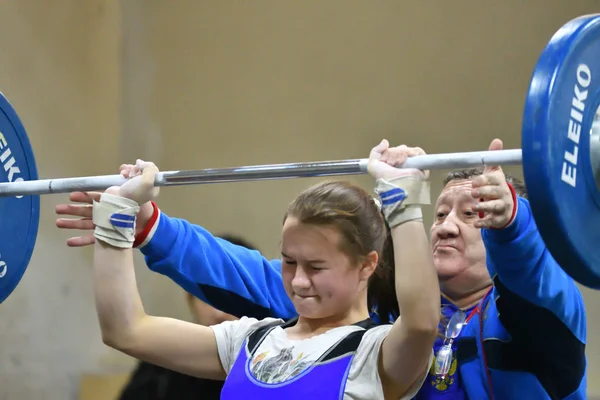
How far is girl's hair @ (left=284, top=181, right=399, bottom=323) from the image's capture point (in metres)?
1.30

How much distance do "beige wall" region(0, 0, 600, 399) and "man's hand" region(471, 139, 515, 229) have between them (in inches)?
66.1

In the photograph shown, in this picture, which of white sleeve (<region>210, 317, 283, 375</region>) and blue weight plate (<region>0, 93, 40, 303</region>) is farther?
blue weight plate (<region>0, 93, 40, 303</region>)

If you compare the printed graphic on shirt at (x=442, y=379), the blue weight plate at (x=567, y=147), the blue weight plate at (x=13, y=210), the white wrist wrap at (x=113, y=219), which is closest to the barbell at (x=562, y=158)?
the blue weight plate at (x=567, y=147)

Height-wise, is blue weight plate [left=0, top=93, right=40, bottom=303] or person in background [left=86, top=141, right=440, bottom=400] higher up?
blue weight plate [left=0, top=93, right=40, bottom=303]

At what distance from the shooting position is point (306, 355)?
125 centimetres

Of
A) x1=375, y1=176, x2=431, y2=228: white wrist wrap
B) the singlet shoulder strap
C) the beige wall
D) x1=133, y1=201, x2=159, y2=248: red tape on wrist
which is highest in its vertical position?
the beige wall

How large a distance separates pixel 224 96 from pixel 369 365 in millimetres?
2242

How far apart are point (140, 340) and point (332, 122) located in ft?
6.17

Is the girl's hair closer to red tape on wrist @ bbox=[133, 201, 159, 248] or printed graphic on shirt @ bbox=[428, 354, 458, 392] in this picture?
printed graphic on shirt @ bbox=[428, 354, 458, 392]

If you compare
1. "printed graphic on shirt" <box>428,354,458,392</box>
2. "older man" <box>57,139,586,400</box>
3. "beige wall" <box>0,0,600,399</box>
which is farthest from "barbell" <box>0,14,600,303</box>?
"beige wall" <box>0,0,600,399</box>

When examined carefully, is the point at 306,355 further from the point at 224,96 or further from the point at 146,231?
the point at 224,96

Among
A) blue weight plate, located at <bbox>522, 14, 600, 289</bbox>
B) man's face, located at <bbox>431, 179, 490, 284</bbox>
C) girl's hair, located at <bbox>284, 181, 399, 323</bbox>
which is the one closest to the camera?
blue weight plate, located at <bbox>522, 14, 600, 289</bbox>

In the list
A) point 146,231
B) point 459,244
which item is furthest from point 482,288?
point 146,231

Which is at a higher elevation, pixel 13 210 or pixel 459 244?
pixel 13 210
